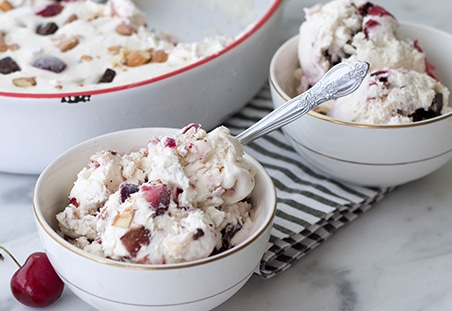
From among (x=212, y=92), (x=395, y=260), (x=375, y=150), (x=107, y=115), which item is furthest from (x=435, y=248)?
(x=107, y=115)

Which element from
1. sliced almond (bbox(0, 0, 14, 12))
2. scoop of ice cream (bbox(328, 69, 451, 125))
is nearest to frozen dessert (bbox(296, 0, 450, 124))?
scoop of ice cream (bbox(328, 69, 451, 125))

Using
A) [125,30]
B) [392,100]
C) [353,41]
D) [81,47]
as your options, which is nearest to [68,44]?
[81,47]

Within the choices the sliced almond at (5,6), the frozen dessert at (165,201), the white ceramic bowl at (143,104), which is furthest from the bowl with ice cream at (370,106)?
the sliced almond at (5,6)

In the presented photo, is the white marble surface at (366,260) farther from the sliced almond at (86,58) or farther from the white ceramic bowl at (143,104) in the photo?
the sliced almond at (86,58)

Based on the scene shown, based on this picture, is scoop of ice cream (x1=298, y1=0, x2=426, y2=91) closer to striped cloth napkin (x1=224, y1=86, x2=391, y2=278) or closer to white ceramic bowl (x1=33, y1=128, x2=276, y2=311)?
striped cloth napkin (x1=224, y1=86, x2=391, y2=278)

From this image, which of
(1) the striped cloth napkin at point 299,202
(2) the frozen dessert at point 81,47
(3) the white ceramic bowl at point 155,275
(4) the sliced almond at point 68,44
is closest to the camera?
(3) the white ceramic bowl at point 155,275
